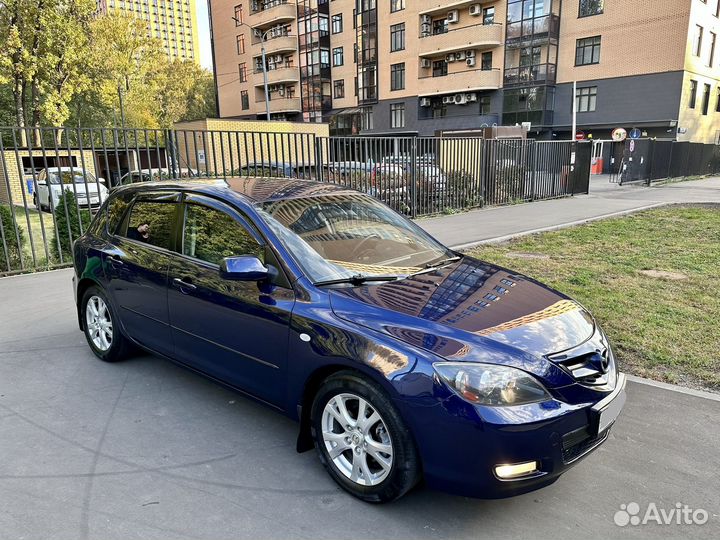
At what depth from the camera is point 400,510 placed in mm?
2723

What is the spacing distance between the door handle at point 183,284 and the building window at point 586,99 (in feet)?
131

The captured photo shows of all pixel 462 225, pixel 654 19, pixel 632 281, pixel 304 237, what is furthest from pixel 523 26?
pixel 304 237

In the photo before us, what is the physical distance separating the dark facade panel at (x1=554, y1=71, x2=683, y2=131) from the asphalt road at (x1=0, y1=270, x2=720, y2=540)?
1450 inches

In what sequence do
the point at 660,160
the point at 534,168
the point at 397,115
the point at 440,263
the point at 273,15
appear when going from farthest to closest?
the point at 273,15
the point at 397,115
the point at 660,160
the point at 534,168
the point at 440,263

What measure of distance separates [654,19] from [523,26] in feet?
29.2

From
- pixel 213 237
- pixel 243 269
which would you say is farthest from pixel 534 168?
pixel 243 269

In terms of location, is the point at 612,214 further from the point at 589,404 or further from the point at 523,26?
the point at 523,26

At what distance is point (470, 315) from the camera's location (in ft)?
9.23

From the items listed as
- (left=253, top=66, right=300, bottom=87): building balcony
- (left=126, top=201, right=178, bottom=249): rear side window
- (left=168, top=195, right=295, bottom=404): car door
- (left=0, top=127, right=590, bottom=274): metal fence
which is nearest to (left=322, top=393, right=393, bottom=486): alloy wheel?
(left=168, top=195, right=295, bottom=404): car door

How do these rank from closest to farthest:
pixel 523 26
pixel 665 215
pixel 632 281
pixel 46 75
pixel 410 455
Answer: pixel 410 455 < pixel 632 281 < pixel 665 215 < pixel 46 75 < pixel 523 26

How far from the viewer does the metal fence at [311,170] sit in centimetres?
852

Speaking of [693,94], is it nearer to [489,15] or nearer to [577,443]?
[489,15]

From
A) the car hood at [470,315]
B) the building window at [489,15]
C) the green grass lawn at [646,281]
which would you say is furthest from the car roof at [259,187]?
the building window at [489,15]

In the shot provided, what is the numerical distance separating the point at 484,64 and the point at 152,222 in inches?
1681
